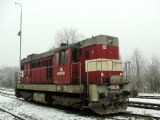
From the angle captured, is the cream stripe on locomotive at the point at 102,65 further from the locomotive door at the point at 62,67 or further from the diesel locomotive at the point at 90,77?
the locomotive door at the point at 62,67

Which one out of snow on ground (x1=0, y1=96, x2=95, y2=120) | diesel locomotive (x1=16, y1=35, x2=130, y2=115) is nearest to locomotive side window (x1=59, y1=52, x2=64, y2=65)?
diesel locomotive (x1=16, y1=35, x2=130, y2=115)

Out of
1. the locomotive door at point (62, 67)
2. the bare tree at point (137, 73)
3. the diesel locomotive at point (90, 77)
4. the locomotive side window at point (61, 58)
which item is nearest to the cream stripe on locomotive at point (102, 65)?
the diesel locomotive at point (90, 77)

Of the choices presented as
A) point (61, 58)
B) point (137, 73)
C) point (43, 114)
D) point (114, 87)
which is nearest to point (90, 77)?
point (114, 87)

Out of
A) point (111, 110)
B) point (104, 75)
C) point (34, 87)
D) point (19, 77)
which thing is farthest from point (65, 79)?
point (19, 77)

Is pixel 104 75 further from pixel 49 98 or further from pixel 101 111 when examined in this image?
pixel 49 98

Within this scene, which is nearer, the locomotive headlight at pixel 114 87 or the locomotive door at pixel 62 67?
the locomotive headlight at pixel 114 87

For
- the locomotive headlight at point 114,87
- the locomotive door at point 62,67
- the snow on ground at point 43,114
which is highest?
the locomotive door at point 62,67

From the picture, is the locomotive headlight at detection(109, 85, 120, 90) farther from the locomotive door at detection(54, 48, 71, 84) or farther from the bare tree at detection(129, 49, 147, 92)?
the bare tree at detection(129, 49, 147, 92)

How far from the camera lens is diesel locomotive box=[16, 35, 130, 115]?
459 inches

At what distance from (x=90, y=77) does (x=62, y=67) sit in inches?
83.7

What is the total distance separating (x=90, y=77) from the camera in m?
12.7

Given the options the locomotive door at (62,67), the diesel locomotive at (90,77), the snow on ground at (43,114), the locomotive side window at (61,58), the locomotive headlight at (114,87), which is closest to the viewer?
the snow on ground at (43,114)

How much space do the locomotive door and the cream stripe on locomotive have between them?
4.00 ft

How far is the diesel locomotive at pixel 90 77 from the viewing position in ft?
38.2
